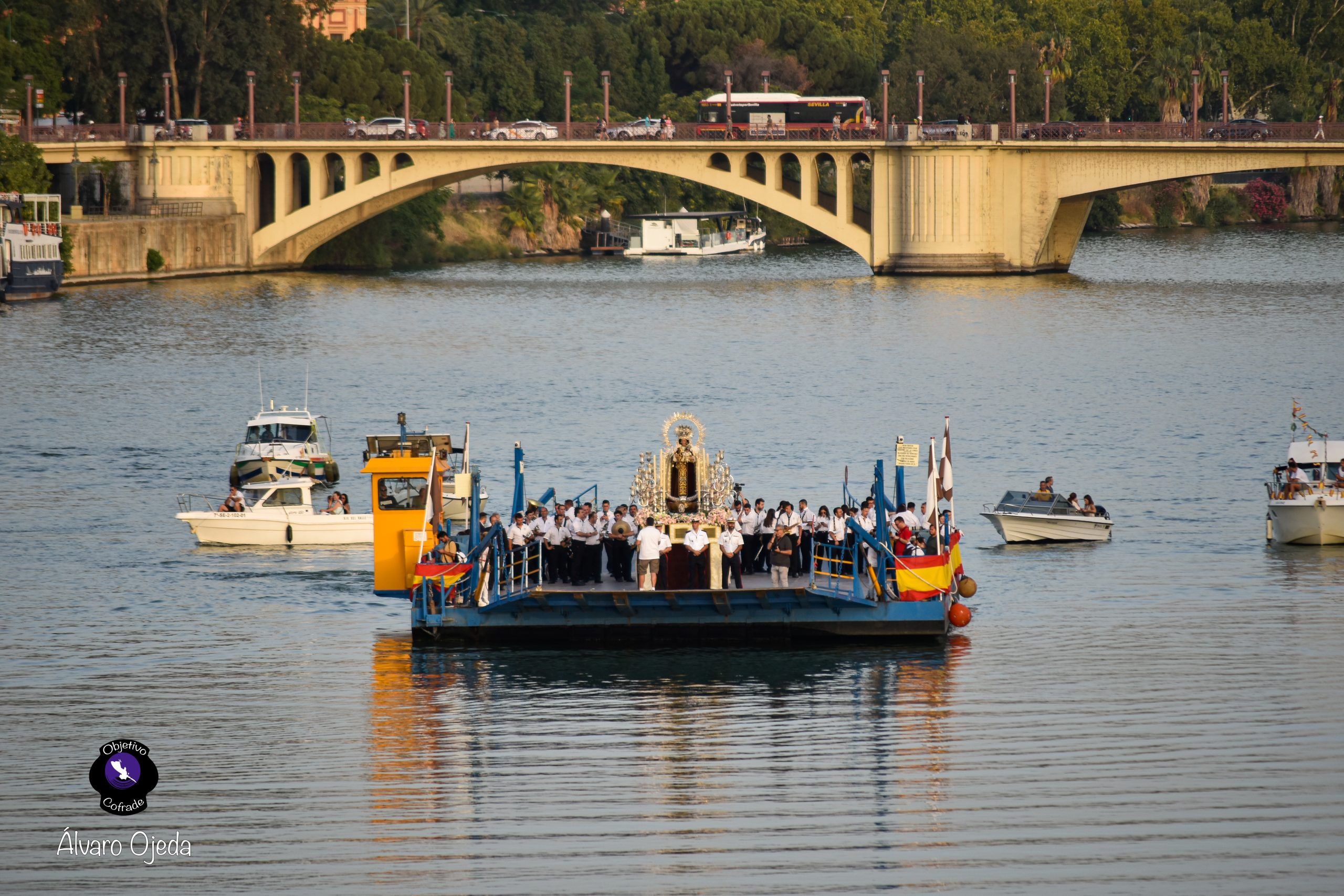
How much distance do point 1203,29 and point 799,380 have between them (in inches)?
4170

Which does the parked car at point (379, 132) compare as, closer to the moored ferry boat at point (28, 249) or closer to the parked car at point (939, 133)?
the moored ferry boat at point (28, 249)

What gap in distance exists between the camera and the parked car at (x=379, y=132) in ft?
407

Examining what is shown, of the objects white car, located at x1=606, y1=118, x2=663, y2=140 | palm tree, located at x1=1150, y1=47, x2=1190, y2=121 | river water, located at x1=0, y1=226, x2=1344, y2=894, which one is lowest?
river water, located at x1=0, y1=226, x2=1344, y2=894

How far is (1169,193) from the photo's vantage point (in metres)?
176

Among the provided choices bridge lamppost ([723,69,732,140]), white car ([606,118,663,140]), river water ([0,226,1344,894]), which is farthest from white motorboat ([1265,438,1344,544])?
white car ([606,118,663,140])

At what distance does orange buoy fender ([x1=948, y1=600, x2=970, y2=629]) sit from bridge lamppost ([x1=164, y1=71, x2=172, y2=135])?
94.7 metres

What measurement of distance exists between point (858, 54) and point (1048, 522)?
13524 centimetres

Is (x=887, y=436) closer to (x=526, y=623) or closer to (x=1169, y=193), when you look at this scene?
(x=526, y=623)

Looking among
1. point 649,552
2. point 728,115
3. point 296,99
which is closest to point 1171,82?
point 728,115

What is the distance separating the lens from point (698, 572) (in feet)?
128

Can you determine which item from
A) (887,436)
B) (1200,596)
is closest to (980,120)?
(887,436)

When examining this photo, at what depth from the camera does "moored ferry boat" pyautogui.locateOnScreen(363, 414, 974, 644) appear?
38.4 m

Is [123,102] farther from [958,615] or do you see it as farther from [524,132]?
[958,615]

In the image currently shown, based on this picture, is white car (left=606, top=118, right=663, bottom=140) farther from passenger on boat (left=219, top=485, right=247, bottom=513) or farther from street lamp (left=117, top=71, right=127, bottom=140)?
passenger on boat (left=219, top=485, right=247, bottom=513)
